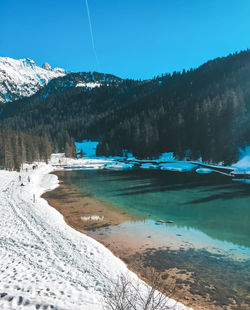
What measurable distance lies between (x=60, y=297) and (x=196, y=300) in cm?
670

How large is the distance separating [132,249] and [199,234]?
7.14 meters

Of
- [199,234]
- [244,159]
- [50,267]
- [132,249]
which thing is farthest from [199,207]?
[244,159]

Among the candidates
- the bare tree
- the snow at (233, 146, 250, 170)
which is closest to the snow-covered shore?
the bare tree

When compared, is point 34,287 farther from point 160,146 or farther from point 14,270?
point 160,146

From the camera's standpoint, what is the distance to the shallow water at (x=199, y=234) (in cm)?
1290

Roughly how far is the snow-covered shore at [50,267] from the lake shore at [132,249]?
1236 mm

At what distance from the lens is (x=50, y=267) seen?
1278cm

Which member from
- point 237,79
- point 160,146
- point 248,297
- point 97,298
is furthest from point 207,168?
point 237,79

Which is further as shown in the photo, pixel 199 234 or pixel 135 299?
pixel 199 234

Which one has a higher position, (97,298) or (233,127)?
(233,127)

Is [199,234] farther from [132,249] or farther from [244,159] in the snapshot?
[244,159]

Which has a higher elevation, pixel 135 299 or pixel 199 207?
pixel 135 299

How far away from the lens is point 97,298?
9.85m

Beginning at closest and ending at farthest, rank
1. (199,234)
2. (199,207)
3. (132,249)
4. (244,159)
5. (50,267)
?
(50,267) < (132,249) < (199,234) < (199,207) < (244,159)
